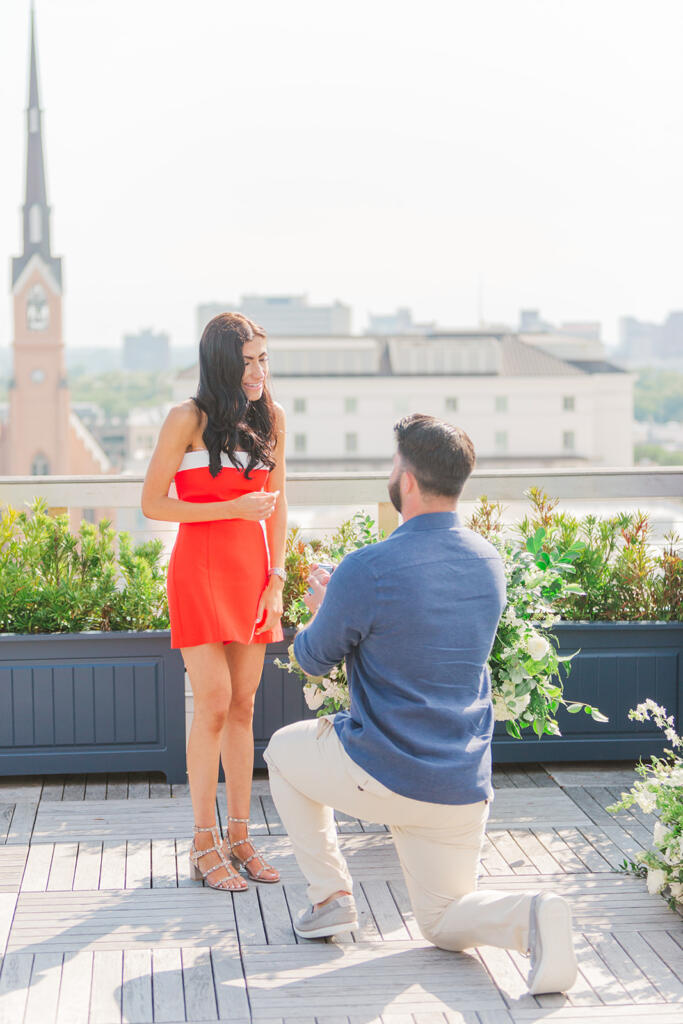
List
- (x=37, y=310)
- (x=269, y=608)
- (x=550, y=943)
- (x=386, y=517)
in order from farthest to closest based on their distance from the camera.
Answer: (x=37, y=310) → (x=386, y=517) → (x=269, y=608) → (x=550, y=943)

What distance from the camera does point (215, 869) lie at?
283 centimetres

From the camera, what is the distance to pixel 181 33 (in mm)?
91500

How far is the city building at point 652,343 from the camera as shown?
111375mm

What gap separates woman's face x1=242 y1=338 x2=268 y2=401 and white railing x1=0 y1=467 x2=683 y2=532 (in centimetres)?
119

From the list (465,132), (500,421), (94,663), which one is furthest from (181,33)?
(94,663)

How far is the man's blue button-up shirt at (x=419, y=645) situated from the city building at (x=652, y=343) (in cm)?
11132

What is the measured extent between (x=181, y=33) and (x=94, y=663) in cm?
9685

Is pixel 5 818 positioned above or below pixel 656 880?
below

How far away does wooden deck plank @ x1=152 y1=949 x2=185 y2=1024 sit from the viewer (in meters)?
2.21

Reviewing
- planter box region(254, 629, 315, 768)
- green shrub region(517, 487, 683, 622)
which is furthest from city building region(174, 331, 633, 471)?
planter box region(254, 629, 315, 768)

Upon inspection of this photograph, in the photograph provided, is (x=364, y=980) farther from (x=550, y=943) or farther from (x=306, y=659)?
(x=306, y=659)

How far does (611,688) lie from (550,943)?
5.22ft

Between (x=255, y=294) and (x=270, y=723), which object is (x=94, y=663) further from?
(x=255, y=294)

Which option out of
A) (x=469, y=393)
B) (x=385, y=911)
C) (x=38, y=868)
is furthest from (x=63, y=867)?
(x=469, y=393)
